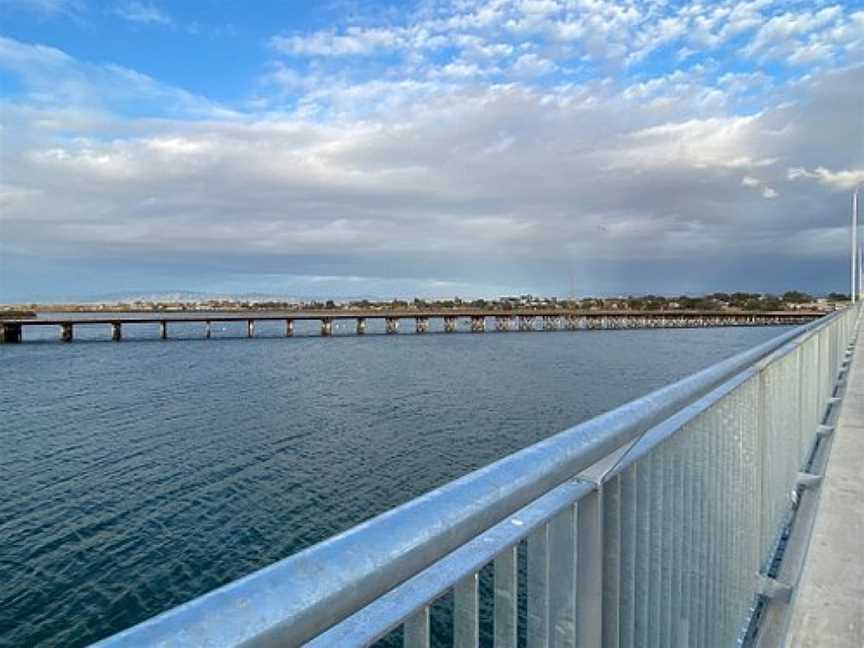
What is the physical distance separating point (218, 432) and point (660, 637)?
24.3 metres

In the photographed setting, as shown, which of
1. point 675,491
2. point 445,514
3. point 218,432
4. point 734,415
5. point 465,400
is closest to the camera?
point 445,514

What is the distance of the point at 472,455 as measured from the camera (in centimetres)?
2014

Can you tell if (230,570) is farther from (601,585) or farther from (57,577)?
(601,585)

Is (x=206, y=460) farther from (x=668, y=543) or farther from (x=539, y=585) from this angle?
(x=539, y=585)

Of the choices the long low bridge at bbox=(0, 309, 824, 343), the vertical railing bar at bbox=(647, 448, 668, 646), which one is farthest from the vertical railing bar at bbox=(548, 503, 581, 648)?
the long low bridge at bbox=(0, 309, 824, 343)

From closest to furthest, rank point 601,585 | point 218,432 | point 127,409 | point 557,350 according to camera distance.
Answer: point 601,585 → point 218,432 → point 127,409 → point 557,350

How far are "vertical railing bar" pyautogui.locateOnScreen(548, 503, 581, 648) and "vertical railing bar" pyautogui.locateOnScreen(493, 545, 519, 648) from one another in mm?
155

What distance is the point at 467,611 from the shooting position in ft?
3.82

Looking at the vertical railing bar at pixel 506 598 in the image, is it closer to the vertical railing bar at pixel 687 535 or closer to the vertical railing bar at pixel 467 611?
the vertical railing bar at pixel 467 611

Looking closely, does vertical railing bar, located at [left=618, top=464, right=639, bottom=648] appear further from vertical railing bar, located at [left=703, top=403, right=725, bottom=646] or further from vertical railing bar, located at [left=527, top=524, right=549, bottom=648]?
vertical railing bar, located at [left=703, top=403, right=725, bottom=646]

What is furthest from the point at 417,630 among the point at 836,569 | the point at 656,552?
the point at 836,569

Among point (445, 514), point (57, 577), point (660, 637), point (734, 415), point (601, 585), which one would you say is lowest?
point (57, 577)

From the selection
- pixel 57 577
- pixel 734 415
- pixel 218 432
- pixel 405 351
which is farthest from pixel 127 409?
pixel 405 351

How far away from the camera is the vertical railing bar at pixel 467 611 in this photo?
3.76 feet
